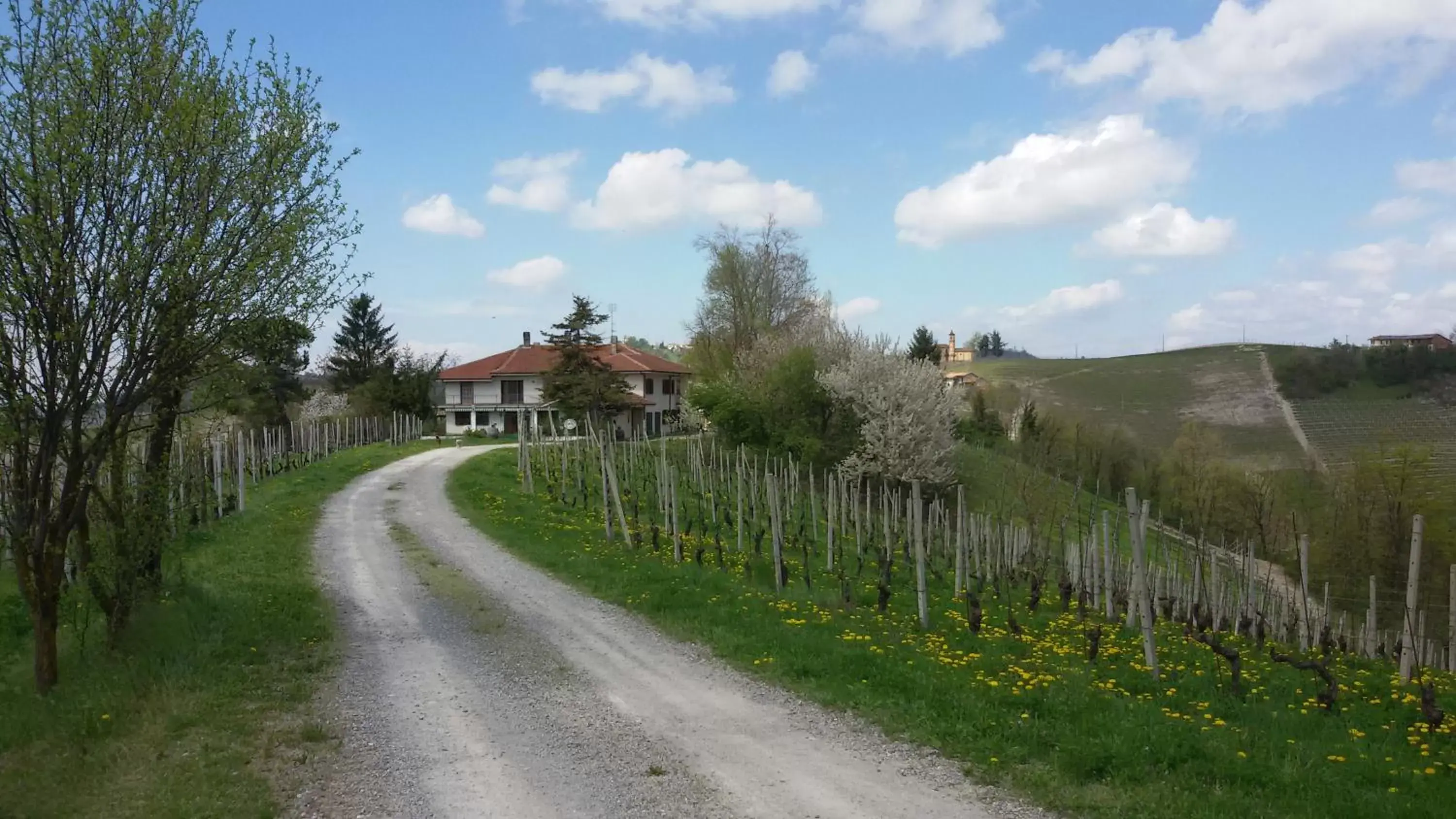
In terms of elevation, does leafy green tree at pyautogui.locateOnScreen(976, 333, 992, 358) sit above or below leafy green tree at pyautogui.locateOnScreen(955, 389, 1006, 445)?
above

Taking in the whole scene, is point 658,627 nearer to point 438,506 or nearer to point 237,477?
point 438,506

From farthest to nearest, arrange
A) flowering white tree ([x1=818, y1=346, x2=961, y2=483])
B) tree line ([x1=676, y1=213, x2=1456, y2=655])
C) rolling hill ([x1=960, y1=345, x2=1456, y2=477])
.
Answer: rolling hill ([x1=960, y1=345, x2=1456, y2=477]) < flowering white tree ([x1=818, y1=346, x2=961, y2=483]) < tree line ([x1=676, y1=213, x2=1456, y2=655])

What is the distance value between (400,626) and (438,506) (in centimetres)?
1190

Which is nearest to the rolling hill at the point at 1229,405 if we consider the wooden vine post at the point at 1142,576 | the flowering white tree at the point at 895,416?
the flowering white tree at the point at 895,416

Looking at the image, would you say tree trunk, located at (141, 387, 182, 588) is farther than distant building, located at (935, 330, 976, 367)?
No

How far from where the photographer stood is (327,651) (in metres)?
10.3

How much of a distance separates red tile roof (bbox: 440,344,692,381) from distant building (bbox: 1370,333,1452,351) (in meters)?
46.7

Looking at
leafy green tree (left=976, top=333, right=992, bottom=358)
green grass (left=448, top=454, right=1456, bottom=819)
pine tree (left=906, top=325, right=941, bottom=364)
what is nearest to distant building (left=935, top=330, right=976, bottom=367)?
leafy green tree (left=976, top=333, right=992, bottom=358)

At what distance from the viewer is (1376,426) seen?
4784cm

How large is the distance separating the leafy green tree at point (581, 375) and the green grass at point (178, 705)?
33.1 m

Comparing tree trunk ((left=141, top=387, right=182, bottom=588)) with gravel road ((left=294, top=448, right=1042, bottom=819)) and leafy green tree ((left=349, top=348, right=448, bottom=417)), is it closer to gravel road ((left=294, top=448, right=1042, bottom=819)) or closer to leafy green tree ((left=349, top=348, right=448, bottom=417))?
gravel road ((left=294, top=448, right=1042, bottom=819))

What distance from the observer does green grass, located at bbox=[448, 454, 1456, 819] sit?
20.3ft

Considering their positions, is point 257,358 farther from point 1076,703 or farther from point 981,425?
point 981,425

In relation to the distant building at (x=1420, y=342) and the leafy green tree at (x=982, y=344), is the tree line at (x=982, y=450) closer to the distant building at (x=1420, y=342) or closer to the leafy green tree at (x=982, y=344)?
the distant building at (x=1420, y=342)
